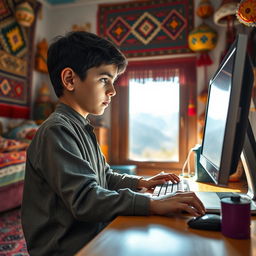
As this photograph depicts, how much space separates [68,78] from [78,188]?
41 cm

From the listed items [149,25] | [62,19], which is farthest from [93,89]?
[62,19]

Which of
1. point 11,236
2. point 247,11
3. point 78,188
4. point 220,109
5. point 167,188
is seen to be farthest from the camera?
point 11,236

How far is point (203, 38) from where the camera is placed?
3.28 m

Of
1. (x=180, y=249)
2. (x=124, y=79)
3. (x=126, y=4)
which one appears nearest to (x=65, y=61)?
(x=180, y=249)

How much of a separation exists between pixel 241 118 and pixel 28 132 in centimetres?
308

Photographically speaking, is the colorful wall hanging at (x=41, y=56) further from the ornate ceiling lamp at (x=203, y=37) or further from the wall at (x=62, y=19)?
the ornate ceiling lamp at (x=203, y=37)

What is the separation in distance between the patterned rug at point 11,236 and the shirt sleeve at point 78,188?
54.2 inches

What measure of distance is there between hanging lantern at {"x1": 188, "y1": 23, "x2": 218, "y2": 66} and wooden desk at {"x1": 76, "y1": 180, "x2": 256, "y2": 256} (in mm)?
2908

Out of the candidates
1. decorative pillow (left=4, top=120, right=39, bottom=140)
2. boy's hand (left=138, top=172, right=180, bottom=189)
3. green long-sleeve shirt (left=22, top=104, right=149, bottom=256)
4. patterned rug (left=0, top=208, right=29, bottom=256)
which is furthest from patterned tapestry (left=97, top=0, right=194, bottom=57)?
green long-sleeve shirt (left=22, top=104, right=149, bottom=256)

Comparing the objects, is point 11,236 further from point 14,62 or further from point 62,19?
point 62,19

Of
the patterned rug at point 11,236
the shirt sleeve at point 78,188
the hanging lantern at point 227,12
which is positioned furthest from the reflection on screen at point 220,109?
the hanging lantern at point 227,12

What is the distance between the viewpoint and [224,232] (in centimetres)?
61

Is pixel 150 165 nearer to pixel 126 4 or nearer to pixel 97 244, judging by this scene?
pixel 126 4

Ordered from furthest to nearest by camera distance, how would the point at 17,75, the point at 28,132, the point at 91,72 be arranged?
the point at 17,75 < the point at 28,132 < the point at 91,72
